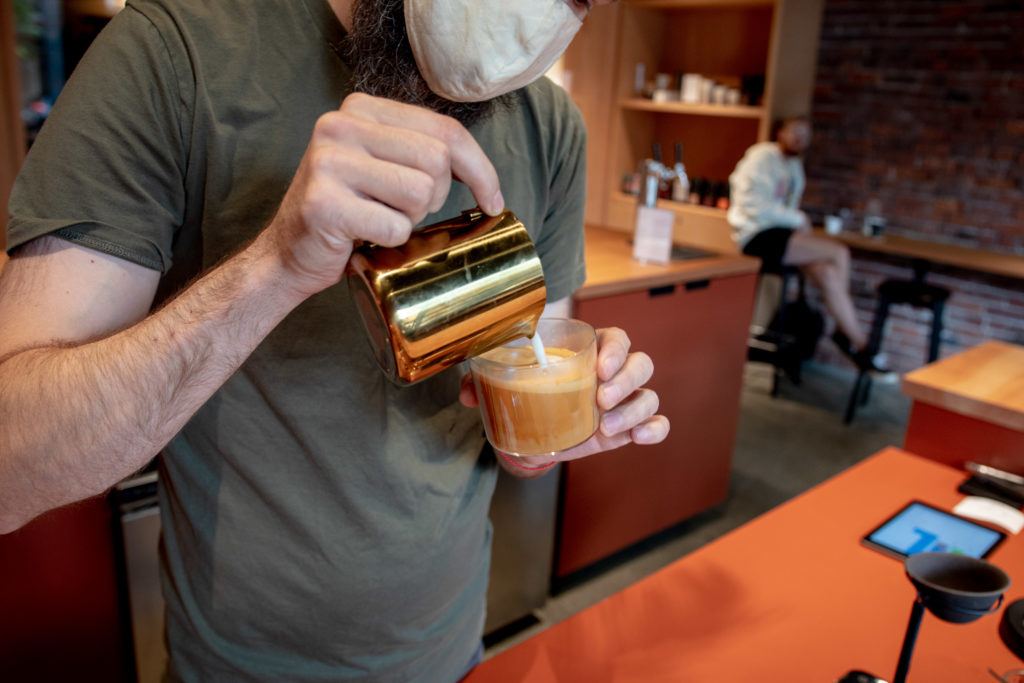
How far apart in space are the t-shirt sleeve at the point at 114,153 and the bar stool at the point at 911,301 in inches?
167

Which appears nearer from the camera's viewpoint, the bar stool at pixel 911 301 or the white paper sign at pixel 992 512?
the white paper sign at pixel 992 512

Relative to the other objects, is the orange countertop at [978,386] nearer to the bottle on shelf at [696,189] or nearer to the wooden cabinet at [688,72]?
the wooden cabinet at [688,72]

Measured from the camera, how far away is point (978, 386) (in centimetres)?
184

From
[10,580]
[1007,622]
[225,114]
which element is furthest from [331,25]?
[10,580]

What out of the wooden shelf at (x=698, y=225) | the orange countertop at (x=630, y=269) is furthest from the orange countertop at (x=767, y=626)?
the wooden shelf at (x=698, y=225)

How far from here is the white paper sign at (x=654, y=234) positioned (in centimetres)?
264

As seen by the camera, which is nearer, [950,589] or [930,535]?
[950,589]

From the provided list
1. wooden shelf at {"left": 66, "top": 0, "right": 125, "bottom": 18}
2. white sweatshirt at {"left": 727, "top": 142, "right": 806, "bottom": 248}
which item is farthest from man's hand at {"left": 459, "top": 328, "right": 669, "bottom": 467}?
wooden shelf at {"left": 66, "top": 0, "right": 125, "bottom": 18}

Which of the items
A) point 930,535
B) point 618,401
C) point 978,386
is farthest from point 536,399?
point 978,386

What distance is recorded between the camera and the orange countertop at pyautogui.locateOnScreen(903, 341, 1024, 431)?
1.71 m

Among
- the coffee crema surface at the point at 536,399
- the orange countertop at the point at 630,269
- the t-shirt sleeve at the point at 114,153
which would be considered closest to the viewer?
the t-shirt sleeve at the point at 114,153

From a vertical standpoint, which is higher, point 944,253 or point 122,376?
point 122,376

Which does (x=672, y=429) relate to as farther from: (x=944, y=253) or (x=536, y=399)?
(x=944, y=253)

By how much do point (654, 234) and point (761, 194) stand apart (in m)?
2.27
